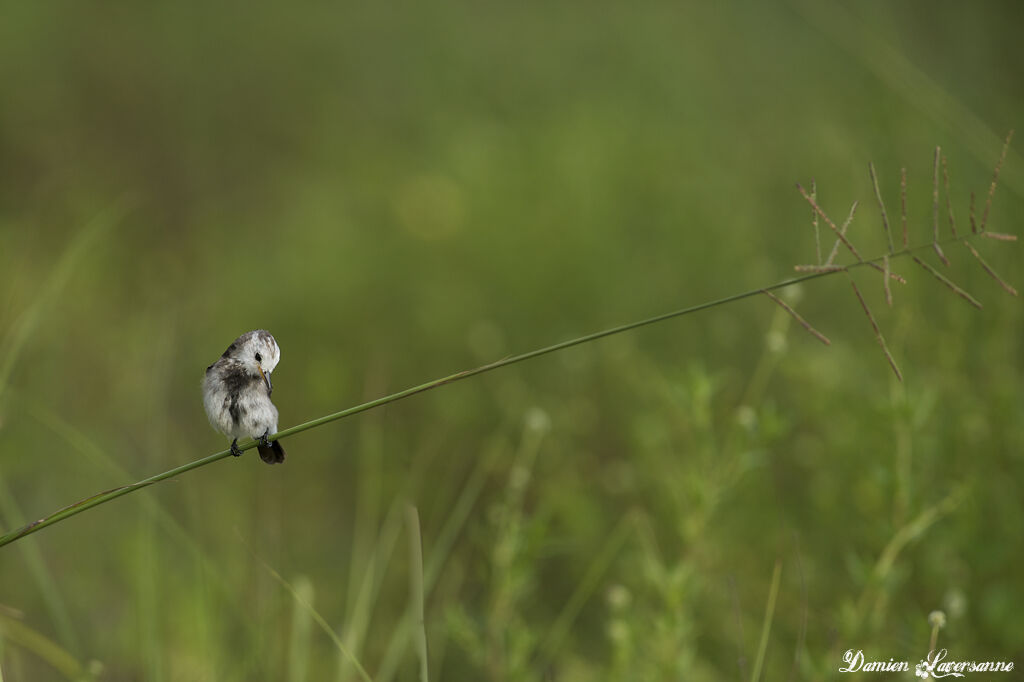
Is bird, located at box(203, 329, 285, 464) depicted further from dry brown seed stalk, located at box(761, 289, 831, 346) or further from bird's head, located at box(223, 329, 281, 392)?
dry brown seed stalk, located at box(761, 289, 831, 346)

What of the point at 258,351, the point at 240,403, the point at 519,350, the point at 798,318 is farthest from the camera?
the point at 519,350

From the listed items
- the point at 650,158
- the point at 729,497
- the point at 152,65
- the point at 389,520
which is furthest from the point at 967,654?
the point at 152,65

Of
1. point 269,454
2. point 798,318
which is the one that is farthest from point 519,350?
point 798,318

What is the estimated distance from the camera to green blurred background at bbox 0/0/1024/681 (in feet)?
7.94

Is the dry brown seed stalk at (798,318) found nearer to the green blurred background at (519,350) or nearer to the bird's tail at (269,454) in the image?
the green blurred background at (519,350)

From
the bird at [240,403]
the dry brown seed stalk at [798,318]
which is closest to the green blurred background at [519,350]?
the bird at [240,403]

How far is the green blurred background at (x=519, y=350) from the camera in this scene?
2.42m

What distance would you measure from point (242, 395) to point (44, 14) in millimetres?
6398

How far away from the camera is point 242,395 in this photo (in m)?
1.64

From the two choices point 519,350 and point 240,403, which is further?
point 519,350

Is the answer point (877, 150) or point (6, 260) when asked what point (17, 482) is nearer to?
point (6, 260)

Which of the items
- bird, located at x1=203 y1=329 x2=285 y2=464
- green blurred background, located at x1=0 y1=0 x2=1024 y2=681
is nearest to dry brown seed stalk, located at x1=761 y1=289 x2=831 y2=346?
green blurred background, located at x1=0 y1=0 x2=1024 y2=681

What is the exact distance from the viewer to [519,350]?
14.0 feet

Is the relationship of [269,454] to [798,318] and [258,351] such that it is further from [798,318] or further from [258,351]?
[798,318]
